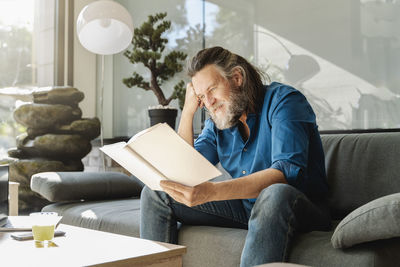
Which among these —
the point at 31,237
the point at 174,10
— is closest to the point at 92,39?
the point at 174,10

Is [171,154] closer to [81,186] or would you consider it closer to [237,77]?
[237,77]

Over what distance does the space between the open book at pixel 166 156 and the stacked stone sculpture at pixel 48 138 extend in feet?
8.23

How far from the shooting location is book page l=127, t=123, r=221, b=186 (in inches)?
48.1

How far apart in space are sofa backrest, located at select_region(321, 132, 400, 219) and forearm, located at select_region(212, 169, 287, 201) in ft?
1.89

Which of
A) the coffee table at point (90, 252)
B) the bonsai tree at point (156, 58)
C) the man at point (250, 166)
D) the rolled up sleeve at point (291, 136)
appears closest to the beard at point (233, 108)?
the man at point (250, 166)

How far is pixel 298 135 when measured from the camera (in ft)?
4.75

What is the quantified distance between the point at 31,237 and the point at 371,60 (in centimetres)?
200

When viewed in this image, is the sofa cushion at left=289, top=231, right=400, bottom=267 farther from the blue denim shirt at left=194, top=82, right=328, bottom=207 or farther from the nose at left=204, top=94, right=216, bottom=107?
the nose at left=204, top=94, right=216, bottom=107

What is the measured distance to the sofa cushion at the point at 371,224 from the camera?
1153 millimetres

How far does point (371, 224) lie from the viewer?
3.91 ft

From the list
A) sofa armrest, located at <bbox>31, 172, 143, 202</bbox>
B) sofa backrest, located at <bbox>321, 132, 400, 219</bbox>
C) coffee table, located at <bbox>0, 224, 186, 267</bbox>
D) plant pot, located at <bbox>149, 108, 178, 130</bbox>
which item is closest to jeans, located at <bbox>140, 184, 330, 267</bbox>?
coffee table, located at <bbox>0, 224, 186, 267</bbox>

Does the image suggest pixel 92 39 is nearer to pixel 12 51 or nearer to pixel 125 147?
pixel 12 51

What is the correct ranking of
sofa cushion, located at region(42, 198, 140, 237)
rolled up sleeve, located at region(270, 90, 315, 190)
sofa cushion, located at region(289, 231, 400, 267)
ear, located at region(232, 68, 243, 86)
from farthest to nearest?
sofa cushion, located at region(42, 198, 140, 237) → ear, located at region(232, 68, 243, 86) → rolled up sleeve, located at region(270, 90, 315, 190) → sofa cushion, located at region(289, 231, 400, 267)

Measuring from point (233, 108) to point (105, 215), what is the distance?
922mm
